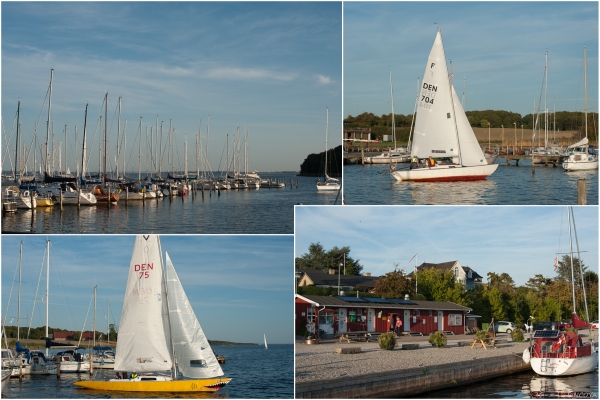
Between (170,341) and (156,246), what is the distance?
11.2ft

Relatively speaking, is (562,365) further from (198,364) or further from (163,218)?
(163,218)

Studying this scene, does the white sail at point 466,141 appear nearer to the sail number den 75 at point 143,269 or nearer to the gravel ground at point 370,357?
the gravel ground at point 370,357

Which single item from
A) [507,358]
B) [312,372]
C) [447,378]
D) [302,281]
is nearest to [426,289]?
[302,281]

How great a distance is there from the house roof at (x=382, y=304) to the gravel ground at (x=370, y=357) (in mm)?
1850

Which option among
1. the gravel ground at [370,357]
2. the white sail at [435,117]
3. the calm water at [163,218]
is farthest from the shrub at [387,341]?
the calm water at [163,218]

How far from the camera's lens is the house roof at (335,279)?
32.8 m

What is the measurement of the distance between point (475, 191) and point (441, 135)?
3555 millimetres

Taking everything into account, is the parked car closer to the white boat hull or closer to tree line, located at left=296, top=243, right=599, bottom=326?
tree line, located at left=296, top=243, right=599, bottom=326

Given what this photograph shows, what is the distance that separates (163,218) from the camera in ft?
149

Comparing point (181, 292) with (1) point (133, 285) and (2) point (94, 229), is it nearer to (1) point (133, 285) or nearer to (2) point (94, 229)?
(1) point (133, 285)

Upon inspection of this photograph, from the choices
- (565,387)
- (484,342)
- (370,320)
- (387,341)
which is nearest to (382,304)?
(370,320)

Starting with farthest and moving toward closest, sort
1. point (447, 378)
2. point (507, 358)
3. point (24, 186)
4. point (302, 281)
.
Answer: point (24, 186), point (302, 281), point (507, 358), point (447, 378)

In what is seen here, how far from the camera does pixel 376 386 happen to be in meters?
17.4

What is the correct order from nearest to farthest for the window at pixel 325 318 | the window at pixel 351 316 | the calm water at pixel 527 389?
the calm water at pixel 527 389 → the window at pixel 325 318 → the window at pixel 351 316
